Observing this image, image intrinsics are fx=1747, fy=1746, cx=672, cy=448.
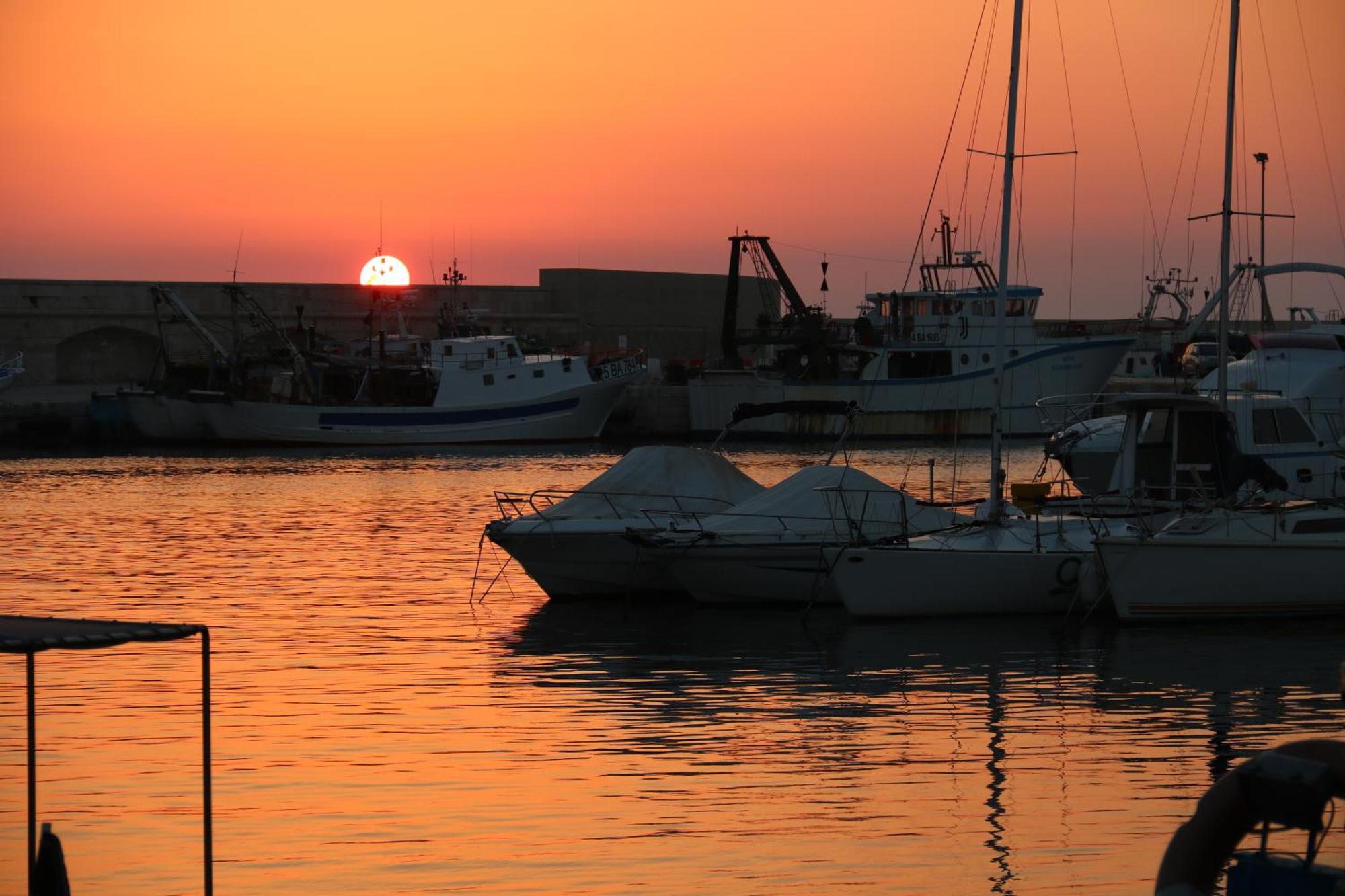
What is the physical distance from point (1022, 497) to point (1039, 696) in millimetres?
9426

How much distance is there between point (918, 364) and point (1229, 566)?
4880 cm

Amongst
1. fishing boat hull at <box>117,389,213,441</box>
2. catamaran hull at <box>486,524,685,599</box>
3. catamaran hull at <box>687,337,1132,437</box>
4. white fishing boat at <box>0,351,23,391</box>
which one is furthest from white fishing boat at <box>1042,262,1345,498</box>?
white fishing boat at <box>0,351,23,391</box>

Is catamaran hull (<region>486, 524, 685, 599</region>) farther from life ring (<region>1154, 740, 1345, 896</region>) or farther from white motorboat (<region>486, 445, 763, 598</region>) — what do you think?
life ring (<region>1154, 740, 1345, 896</region>)

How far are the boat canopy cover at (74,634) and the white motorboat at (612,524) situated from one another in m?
14.8

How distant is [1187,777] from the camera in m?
13.2

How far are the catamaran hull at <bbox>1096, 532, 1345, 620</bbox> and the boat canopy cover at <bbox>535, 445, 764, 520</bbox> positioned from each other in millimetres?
6275

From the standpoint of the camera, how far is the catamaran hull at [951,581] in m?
21.1

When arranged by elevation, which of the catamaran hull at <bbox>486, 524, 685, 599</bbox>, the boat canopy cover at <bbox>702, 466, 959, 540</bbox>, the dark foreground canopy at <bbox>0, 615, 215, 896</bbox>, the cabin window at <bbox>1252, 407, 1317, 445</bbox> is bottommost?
the catamaran hull at <bbox>486, 524, 685, 599</bbox>

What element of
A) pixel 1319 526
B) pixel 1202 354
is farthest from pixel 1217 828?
pixel 1202 354

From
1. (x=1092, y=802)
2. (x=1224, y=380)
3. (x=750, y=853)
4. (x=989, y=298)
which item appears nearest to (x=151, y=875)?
(x=750, y=853)

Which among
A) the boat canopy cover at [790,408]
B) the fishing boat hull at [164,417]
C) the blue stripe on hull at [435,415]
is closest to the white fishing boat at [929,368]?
the blue stripe on hull at [435,415]

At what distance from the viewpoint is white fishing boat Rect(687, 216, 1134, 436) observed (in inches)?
2621

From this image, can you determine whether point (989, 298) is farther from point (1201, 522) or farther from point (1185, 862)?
point (1185, 862)

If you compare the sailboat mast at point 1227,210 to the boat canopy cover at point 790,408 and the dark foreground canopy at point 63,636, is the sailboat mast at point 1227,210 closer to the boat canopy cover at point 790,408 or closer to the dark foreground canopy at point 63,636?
the boat canopy cover at point 790,408
